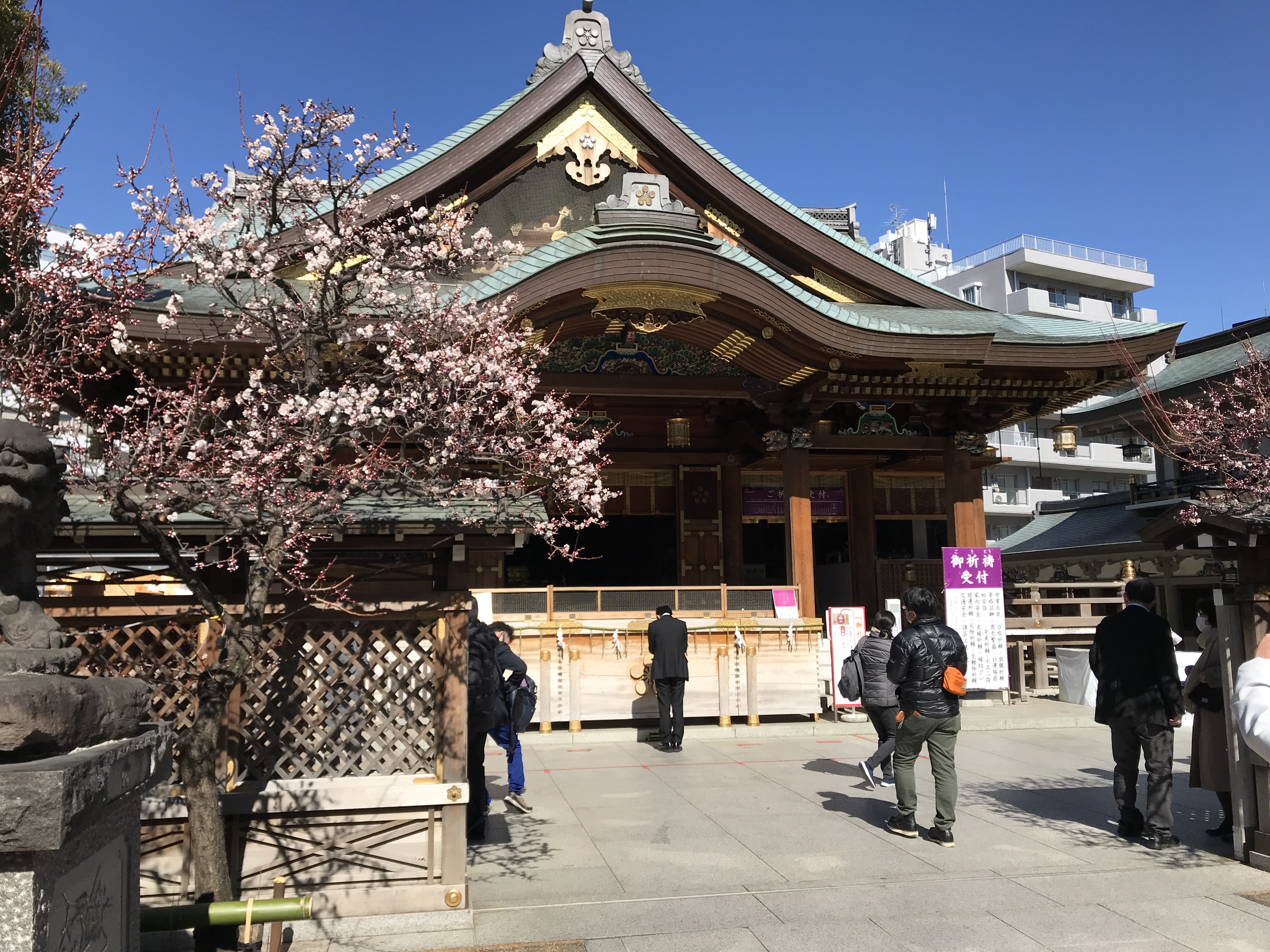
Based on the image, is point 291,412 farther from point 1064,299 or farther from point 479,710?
point 1064,299

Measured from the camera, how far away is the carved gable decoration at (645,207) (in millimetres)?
11547

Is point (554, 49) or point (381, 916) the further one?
point (554, 49)

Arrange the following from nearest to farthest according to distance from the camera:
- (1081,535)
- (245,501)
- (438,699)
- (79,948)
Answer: (79,948)
(245,501)
(438,699)
(1081,535)

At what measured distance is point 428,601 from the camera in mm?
5430

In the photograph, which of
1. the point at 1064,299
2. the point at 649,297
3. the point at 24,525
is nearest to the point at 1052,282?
the point at 1064,299

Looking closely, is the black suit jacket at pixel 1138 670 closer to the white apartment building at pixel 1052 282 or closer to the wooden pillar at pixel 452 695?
the wooden pillar at pixel 452 695

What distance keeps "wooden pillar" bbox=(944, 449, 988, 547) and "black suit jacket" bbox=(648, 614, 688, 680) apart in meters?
5.95

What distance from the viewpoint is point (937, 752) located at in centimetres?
632

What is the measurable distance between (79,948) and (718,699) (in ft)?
32.4

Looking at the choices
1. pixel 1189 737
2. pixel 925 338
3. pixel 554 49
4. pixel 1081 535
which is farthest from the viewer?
pixel 1081 535

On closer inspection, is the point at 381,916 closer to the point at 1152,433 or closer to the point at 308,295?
the point at 308,295

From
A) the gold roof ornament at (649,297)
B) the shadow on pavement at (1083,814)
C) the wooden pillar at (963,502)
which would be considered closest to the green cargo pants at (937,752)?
the shadow on pavement at (1083,814)

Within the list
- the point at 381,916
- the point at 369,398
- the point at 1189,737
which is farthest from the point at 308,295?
the point at 1189,737

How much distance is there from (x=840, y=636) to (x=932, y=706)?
20.4 ft
